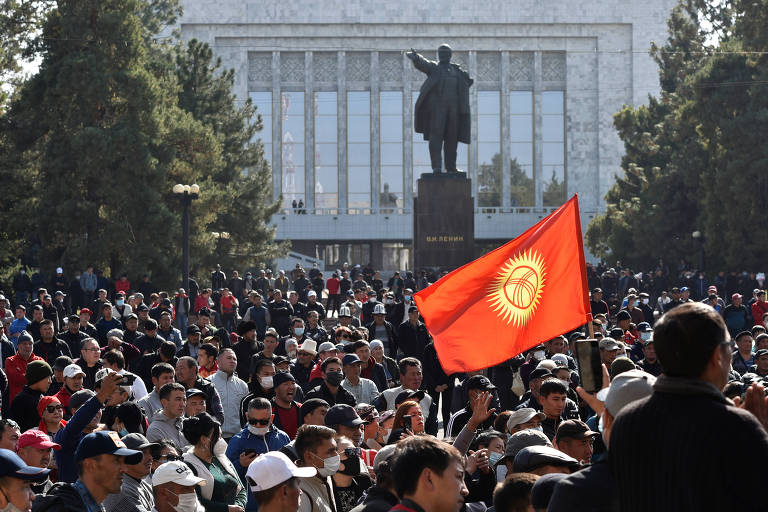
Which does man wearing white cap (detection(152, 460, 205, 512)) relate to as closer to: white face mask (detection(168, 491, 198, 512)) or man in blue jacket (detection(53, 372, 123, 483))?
white face mask (detection(168, 491, 198, 512))

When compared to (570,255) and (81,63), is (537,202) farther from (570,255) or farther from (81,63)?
(570,255)

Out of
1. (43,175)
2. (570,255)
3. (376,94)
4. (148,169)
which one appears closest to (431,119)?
(148,169)

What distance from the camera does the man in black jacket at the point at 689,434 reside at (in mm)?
2797

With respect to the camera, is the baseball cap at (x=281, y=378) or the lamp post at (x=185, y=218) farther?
the lamp post at (x=185, y=218)

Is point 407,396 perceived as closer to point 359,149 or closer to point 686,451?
point 686,451

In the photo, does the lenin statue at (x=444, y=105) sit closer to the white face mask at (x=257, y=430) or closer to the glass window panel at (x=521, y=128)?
the white face mask at (x=257, y=430)

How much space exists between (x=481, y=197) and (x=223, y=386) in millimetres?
60800

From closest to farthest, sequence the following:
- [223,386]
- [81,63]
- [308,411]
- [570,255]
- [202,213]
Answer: [308,411], [570,255], [223,386], [81,63], [202,213]

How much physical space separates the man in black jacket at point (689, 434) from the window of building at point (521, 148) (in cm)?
6729

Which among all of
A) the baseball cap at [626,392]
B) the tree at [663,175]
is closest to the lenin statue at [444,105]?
the tree at [663,175]

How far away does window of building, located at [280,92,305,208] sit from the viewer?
69.1 metres

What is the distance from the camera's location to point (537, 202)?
7012cm

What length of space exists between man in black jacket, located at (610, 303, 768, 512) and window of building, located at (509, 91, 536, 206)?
67294mm

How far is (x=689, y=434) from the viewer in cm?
289
